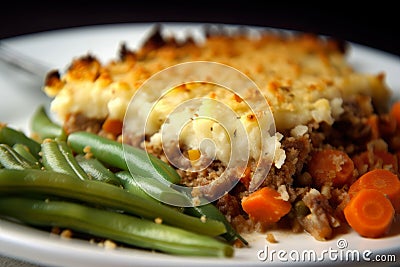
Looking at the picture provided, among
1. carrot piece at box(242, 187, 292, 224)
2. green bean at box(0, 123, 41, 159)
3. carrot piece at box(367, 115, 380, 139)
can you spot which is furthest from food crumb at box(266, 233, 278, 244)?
green bean at box(0, 123, 41, 159)

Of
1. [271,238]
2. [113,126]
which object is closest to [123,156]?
[113,126]

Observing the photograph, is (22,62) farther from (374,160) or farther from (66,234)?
(374,160)

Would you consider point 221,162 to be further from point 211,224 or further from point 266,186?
point 211,224

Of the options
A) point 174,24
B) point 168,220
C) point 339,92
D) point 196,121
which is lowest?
point 168,220

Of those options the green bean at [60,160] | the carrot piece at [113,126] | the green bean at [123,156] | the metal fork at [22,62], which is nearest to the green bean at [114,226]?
the green bean at [60,160]

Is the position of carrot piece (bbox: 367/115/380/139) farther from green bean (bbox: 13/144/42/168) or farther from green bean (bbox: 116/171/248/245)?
green bean (bbox: 13/144/42/168)

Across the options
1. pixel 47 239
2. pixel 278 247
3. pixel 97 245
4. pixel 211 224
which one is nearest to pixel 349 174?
pixel 278 247
